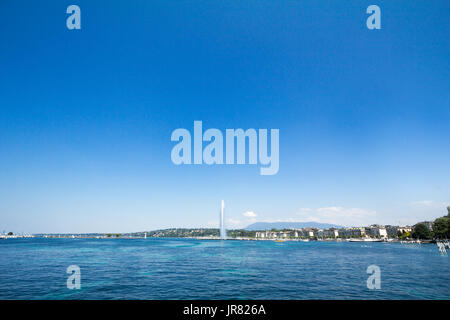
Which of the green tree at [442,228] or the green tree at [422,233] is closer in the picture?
the green tree at [442,228]

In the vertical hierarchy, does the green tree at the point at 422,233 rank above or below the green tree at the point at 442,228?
below

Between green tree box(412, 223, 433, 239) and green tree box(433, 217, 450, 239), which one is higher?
green tree box(433, 217, 450, 239)

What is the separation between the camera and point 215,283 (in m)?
24.8

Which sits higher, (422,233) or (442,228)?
(442,228)

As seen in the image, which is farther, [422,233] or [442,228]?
[422,233]

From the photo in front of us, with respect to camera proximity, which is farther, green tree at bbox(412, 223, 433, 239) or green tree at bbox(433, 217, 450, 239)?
green tree at bbox(412, 223, 433, 239)
